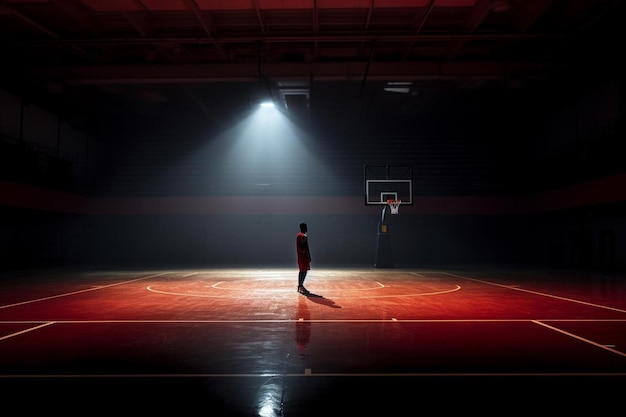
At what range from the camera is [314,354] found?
186 inches

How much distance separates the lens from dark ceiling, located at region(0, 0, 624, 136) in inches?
502

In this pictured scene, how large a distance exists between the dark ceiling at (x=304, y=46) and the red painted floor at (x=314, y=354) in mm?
8415

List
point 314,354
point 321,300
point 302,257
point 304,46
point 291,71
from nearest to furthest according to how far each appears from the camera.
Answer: point 314,354
point 321,300
point 302,257
point 304,46
point 291,71

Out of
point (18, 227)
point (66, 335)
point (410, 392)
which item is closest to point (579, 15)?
point (410, 392)

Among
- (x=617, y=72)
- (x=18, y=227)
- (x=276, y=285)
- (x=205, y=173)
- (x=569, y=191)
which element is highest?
(x=617, y=72)

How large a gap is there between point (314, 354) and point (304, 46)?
13.0m

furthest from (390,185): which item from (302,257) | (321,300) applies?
(321,300)

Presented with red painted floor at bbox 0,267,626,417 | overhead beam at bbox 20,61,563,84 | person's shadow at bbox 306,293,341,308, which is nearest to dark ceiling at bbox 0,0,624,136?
overhead beam at bbox 20,61,563,84

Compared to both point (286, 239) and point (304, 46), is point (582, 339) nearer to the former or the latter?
point (304, 46)

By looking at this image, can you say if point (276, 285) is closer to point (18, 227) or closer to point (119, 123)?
point (18, 227)

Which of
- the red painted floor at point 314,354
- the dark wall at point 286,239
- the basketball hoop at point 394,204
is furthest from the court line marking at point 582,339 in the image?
the dark wall at point 286,239

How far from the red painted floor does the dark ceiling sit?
8415 mm

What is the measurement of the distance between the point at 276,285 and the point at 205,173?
49.8 ft

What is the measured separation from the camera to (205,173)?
25672mm
